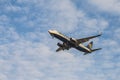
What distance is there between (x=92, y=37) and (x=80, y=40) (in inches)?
235

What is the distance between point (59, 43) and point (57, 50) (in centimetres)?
1153

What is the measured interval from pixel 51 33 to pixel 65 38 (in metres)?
6.16

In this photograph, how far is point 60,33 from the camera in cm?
11325

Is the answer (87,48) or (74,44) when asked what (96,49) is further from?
(74,44)

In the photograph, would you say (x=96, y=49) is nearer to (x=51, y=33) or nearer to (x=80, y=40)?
(x=80, y=40)

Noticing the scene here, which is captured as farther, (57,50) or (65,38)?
(57,50)

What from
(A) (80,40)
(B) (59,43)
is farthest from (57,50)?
(A) (80,40)

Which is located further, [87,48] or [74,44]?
[87,48]

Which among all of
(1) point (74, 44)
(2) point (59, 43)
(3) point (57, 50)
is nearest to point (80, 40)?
(1) point (74, 44)

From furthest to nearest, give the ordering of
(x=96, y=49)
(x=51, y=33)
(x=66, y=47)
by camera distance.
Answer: (x=96, y=49), (x=66, y=47), (x=51, y=33)

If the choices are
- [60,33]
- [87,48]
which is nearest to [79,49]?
[87,48]

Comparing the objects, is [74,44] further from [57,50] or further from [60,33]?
[57,50]

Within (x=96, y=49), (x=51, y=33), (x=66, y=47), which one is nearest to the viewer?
(x=51, y=33)

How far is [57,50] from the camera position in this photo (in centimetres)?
13325
